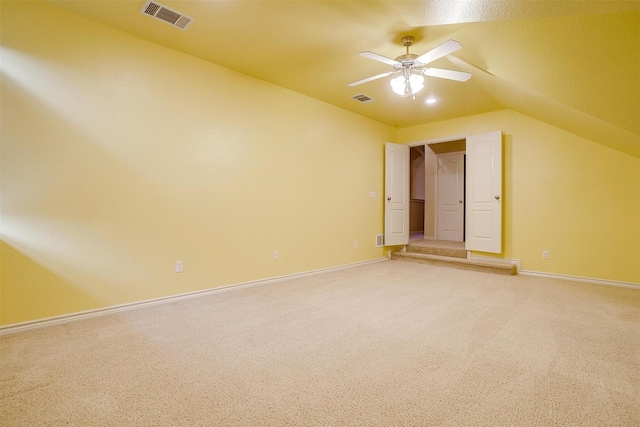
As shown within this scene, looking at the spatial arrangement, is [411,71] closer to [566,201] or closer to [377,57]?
[377,57]

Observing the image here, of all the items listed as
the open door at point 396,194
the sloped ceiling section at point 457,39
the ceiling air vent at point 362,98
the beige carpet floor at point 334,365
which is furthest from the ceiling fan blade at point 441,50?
the open door at point 396,194

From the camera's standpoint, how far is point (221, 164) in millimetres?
3477

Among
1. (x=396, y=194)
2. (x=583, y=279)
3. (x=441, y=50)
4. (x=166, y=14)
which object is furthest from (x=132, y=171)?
(x=583, y=279)

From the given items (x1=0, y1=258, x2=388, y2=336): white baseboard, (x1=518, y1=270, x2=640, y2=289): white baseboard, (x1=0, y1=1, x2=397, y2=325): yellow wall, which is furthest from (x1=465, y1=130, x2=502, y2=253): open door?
(x1=0, y1=258, x2=388, y2=336): white baseboard

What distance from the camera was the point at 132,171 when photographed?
2.86m

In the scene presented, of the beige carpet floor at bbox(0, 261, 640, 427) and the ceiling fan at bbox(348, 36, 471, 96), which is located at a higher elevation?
the ceiling fan at bbox(348, 36, 471, 96)

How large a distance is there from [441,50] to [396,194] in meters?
3.60

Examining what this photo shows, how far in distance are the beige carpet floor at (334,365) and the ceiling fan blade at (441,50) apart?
2.27m

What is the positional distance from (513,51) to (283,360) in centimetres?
312

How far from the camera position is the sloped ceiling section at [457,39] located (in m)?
1.88

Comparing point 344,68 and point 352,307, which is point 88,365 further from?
point 344,68

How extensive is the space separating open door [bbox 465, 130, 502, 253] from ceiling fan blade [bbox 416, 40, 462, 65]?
2845 millimetres

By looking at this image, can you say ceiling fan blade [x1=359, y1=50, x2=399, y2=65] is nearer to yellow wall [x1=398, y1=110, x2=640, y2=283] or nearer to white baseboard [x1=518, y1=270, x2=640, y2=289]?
yellow wall [x1=398, y1=110, x2=640, y2=283]

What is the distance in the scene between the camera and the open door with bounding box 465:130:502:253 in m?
4.70
